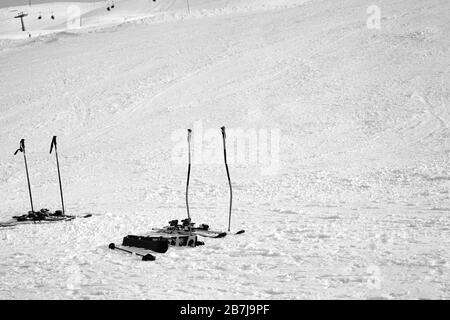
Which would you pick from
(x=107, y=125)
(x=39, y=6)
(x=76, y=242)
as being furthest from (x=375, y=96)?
(x=39, y=6)

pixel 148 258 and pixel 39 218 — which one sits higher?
pixel 39 218

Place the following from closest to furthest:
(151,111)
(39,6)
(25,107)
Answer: (151,111)
(25,107)
(39,6)

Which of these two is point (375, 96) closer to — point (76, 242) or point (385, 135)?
point (385, 135)

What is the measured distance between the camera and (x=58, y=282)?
6770mm

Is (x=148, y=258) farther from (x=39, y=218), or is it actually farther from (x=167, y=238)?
(x=39, y=218)

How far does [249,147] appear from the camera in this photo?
58.6 feet

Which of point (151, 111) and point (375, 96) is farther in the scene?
point (151, 111)

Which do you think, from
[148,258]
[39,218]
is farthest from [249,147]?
[148,258]

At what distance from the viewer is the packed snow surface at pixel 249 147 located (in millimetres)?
6953

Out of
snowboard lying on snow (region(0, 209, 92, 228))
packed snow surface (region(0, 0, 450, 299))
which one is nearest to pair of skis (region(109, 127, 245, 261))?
packed snow surface (region(0, 0, 450, 299))

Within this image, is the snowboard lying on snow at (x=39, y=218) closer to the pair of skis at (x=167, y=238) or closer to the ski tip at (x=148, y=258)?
the pair of skis at (x=167, y=238)

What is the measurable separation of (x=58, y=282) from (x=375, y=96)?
1695 centimetres

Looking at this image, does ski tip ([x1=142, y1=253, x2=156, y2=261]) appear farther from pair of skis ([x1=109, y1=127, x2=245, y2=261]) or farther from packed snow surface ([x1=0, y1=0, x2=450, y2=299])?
packed snow surface ([x1=0, y1=0, x2=450, y2=299])

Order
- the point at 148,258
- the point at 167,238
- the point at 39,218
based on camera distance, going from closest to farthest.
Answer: the point at 148,258
the point at 167,238
the point at 39,218
